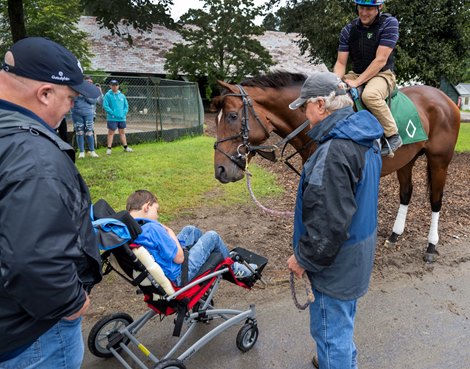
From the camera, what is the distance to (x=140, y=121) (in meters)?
14.1

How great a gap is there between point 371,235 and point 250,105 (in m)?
2.07

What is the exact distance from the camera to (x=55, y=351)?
1.79 meters

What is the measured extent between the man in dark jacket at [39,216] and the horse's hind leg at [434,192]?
4747mm

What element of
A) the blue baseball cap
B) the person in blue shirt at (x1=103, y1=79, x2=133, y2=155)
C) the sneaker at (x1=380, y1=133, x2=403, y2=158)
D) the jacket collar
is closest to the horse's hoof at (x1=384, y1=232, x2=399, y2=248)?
the sneaker at (x1=380, y1=133, x2=403, y2=158)

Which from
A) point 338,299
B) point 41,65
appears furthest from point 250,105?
point 41,65

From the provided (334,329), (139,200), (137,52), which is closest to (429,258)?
(334,329)

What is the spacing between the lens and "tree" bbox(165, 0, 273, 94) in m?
26.4

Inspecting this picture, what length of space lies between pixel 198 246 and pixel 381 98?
267 centimetres

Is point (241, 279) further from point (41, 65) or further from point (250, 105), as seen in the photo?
point (41, 65)

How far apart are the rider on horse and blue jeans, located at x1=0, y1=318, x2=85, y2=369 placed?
3610 millimetres

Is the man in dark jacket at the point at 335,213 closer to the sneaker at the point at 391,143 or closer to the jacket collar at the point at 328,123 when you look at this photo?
the jacket collar at the point at 328,123

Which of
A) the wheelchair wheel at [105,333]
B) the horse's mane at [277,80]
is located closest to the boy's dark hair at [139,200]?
the wheelchair wheel at [105,333]

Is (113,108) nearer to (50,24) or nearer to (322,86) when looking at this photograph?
(50,24)

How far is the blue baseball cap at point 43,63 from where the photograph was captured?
1571 millimetres
